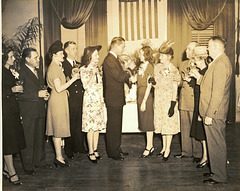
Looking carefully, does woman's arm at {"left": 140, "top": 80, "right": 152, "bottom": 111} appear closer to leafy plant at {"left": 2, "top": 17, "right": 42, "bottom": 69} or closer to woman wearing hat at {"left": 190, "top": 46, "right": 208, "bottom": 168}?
woman wearing hat at {"left": 190, "top": 46, "right": 208, "bottom": 168}

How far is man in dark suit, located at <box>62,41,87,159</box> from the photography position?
4.80 m

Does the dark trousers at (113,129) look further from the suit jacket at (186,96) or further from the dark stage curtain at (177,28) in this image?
the dark stage curtain at (177,28)

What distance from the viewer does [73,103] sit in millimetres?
4824

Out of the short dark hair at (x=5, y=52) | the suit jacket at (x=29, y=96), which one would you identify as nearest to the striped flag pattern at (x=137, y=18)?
the suit jacket at (x=29, y=96)

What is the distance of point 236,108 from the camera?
519cm

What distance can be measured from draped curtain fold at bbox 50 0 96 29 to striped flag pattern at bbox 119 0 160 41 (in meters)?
0.65

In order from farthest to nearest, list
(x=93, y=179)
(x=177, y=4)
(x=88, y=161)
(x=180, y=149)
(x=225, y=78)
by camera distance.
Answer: (x=177, y=4) → (x=180, y=149) → (x=88, y=161) → (x=93, y=179) → (x=225, y=78)

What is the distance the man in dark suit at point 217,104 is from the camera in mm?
3525

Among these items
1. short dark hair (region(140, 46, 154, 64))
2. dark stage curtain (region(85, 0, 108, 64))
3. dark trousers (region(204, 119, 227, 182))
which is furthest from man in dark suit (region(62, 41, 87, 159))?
dark trousers (region(204, 119, 227, 182))

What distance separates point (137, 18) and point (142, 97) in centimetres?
117

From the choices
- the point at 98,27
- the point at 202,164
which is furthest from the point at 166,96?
the point at 98,27

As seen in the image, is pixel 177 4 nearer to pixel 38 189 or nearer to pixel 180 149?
pixel 180 149

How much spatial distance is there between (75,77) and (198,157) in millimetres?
1975

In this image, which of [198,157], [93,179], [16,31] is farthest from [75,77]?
[198,157]
